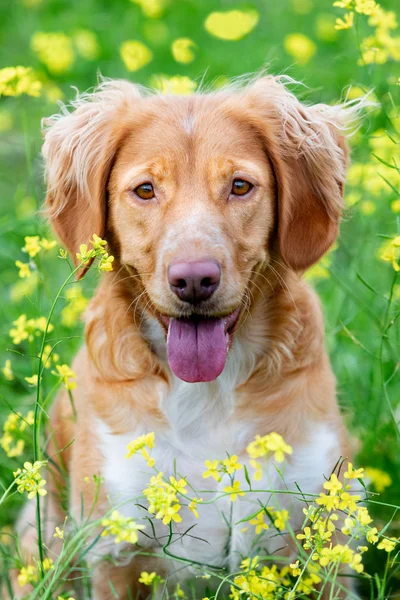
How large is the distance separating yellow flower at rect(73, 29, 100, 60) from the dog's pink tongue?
4.89 metres

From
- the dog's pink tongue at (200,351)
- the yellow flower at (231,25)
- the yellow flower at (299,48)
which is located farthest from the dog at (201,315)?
the yellow flower at (231,25)

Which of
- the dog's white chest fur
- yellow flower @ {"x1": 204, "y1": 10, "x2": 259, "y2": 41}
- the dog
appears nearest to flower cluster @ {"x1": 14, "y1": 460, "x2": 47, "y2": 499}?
the dog

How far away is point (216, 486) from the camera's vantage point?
11.1 ft

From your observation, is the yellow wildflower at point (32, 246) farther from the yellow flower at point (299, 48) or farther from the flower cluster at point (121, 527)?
the yellow flower at point (299, 48)

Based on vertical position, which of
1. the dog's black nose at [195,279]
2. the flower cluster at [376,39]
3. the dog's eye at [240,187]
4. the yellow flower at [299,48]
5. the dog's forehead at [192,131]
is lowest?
the dog's black nose at [195,279]

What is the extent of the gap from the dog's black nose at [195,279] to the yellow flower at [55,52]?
15.3ft

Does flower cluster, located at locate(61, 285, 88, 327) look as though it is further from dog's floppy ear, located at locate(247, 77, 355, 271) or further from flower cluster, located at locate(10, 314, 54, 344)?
dog's floppy ear, located at locate(247, 77, 355, 271)

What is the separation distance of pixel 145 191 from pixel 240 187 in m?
0.34

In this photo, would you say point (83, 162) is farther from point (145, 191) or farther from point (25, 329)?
point (25, 329)

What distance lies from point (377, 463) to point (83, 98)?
207cm

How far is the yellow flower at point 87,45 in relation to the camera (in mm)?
7605

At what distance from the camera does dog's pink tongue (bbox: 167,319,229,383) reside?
324cm

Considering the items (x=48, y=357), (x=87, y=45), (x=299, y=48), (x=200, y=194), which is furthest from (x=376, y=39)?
(x=87, y=45)

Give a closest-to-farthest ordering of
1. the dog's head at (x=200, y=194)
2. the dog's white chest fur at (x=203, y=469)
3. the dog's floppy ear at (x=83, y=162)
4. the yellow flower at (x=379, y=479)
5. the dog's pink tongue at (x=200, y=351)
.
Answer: the dog's head at (x=200, y=194), the dog's pink tongue at (x=200, y=351), the dog's white chest fur at (x=203, y=469), the dog's floppy ear at (x=83, y=162), the yellow flower at (x=379, y=479)
